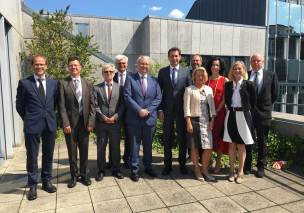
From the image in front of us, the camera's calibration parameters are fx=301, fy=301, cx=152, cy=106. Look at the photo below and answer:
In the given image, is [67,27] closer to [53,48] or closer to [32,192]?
[53,48]

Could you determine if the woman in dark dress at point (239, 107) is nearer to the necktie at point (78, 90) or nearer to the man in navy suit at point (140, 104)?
the man in navy suit at point (140, 104)

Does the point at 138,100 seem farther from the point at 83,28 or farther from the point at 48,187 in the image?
the point at 83,28

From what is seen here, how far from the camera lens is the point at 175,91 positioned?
15.6ft

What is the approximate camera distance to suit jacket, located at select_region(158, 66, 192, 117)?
15.6 ft

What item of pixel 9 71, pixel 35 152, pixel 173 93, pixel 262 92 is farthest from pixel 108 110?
pixel 9 71

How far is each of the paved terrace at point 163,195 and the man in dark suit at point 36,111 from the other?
0.40 m

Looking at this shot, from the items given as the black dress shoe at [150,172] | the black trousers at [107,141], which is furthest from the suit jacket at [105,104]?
the black dress shoe at [150,172]

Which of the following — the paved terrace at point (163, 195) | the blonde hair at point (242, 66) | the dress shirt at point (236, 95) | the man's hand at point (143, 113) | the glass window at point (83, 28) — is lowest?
the paved terrace at point (163, 195)

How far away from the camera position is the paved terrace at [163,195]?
378 cm

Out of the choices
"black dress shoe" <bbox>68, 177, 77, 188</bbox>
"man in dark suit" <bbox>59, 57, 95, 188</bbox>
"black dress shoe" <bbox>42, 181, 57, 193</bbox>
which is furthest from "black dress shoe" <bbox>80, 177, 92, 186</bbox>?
"black dress shoe" <bbox>42, 181, 57, 193</bbox>

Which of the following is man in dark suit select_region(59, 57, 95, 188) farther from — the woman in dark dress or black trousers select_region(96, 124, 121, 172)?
the woman in dark dress

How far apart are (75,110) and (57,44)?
15.7 ft

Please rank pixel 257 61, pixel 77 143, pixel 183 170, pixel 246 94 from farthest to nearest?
pixel 183 170 < pixel 257 61 < pixel 77 143 < pixel 246 94

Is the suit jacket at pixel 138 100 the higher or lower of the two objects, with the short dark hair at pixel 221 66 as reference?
lower
